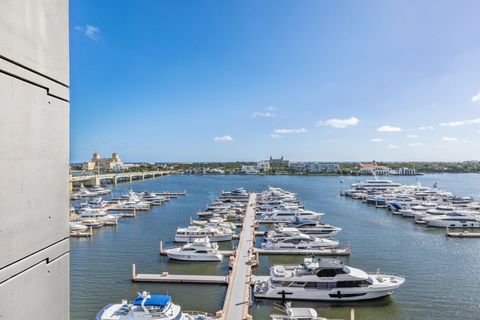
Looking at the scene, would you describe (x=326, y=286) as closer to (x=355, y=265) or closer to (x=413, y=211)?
(x=355, y=265)

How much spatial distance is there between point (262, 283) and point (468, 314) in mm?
10322

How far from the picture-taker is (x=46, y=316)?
6.04 ft

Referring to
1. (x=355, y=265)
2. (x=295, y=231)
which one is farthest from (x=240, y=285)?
(x=295, y=231)

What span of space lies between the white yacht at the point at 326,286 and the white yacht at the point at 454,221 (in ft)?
83.0

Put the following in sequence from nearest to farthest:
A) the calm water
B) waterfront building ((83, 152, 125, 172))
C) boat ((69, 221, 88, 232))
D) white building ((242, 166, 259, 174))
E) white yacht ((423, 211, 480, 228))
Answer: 1. the calm water
2. boat ((69, 221, 88, 232))
3. white yacht ((423, 211, 480, 228))
4. waterfront building ((83, 152, 125, 172))
5. white building ((242, 166, 259, 174))

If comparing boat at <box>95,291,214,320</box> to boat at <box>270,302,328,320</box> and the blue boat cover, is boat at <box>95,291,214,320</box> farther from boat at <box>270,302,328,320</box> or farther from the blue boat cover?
boat at <box>270,302,328,320</box>

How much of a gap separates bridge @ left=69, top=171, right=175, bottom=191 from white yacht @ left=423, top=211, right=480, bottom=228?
68.1 m

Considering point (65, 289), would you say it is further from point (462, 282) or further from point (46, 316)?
point (462, 282)

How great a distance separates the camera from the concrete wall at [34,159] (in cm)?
152

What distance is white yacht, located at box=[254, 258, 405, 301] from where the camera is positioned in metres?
18.4

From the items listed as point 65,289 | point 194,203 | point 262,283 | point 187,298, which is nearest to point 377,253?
point 262,283

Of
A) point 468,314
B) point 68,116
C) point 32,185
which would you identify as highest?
point 68,116

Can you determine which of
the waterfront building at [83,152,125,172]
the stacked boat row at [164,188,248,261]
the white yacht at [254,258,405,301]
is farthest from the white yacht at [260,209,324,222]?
the waterfront building at [83,152,125,172]

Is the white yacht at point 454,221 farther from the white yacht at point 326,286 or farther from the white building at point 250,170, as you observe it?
the white building at point 250,170
